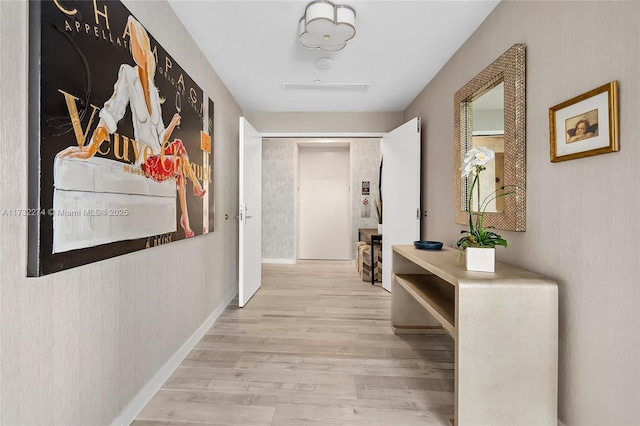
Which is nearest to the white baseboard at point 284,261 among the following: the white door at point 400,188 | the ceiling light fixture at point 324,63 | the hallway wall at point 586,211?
the white door at point 400,188

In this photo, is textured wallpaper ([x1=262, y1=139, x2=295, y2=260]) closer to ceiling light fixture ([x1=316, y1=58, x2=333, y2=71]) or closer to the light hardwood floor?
the light hardwood floor

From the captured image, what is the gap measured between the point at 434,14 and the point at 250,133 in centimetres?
212

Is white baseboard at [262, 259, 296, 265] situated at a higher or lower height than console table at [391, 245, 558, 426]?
lower

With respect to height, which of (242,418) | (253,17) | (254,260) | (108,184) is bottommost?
(242,418)

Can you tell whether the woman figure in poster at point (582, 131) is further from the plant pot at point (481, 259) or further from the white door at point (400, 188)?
the white door at point (400, 188)

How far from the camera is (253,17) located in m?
2.04

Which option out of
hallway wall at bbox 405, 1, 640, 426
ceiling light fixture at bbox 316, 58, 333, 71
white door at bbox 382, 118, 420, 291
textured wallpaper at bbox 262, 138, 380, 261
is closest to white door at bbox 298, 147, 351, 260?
textured wallpaper at bbox 262, 138, 380, 261

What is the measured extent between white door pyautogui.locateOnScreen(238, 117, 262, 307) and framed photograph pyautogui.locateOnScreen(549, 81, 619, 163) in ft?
8.23

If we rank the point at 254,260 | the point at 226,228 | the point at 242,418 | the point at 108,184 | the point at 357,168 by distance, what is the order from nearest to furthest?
the point at 108,184, the point at 242,418, the point at 226,228, the point at 254,260, the point at 357,168

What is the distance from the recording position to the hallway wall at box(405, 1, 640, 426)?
3.67ft

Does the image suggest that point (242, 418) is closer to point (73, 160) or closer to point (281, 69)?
point (73, 160)

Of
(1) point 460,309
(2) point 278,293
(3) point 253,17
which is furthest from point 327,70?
(2) point 278,293

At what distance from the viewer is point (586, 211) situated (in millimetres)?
1296

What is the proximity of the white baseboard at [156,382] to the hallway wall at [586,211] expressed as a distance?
210cm
